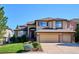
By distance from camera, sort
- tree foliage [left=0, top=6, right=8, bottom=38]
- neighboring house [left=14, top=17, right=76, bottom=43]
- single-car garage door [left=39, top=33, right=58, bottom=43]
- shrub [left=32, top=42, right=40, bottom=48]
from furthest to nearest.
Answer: single-car garage door [left=39, top=33, right=58, bottom=43], neighboring house [left=14, top=17, right=76, bottom=43], tree foliage [left=0, top=6, right=8, bottom=38], shrub [left=32, top=42, right=40, bottom=48]

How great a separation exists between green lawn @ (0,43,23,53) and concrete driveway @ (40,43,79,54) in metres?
0.77

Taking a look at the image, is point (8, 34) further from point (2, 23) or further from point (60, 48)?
point (60, 48)

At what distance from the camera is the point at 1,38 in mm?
15344

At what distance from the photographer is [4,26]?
50.3ft

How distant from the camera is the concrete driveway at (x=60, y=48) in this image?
15250mm

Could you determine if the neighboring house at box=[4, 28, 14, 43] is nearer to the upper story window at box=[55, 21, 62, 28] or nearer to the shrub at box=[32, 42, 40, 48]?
the shrub at box=[32, 42, 40, 48]

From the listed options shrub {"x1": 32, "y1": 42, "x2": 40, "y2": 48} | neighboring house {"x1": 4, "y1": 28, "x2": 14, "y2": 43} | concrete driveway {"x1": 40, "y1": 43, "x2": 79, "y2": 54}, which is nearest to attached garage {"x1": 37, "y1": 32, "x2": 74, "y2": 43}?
concrete driveway {"x1": 40, "y1": 43, "x2": 79, "y2": 54}

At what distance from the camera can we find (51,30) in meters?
15.5

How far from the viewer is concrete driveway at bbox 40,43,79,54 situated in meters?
15.2

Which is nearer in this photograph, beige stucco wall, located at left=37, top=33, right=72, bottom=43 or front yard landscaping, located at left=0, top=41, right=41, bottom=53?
front yard landscaping, located at left=0, top=41, right=41, bottom=53
